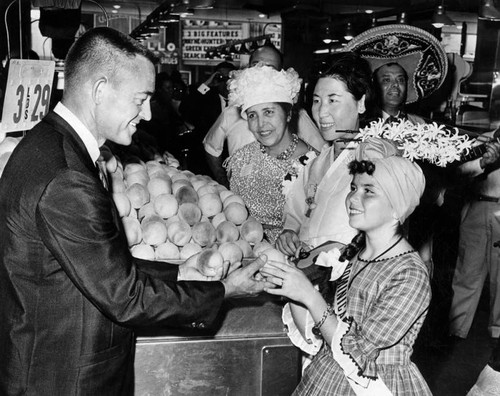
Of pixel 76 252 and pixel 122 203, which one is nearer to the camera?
pixel 76 252

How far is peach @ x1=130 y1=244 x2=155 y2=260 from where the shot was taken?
10.2 feet

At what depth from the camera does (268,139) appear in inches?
150

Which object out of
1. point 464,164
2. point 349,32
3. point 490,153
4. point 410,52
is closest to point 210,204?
point 410,52

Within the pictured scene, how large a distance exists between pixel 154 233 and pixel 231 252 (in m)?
0.47

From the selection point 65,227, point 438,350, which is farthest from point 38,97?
point 438,350

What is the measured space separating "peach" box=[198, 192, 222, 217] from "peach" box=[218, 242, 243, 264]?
530mm

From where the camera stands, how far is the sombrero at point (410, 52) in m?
3.93

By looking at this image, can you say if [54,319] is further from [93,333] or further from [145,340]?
[145,340]

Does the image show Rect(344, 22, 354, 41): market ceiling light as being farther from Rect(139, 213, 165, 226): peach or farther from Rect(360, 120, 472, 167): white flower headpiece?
Rect(360, 120, 472, 167): white flower headpiece

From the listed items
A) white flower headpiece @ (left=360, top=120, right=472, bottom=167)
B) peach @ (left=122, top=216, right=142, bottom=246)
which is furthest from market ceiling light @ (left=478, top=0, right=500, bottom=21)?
peach @ (left=122, top=216, right=142, bottom=246)

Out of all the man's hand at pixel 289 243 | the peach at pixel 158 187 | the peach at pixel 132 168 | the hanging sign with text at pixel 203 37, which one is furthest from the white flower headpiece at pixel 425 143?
the hanging sign with text at pixel 203 37

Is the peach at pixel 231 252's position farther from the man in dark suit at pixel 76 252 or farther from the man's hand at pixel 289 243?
the man in dark suit at pixel 76 252

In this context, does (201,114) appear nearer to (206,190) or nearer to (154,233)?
(206,190)

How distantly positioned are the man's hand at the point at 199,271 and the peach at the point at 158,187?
775mm
